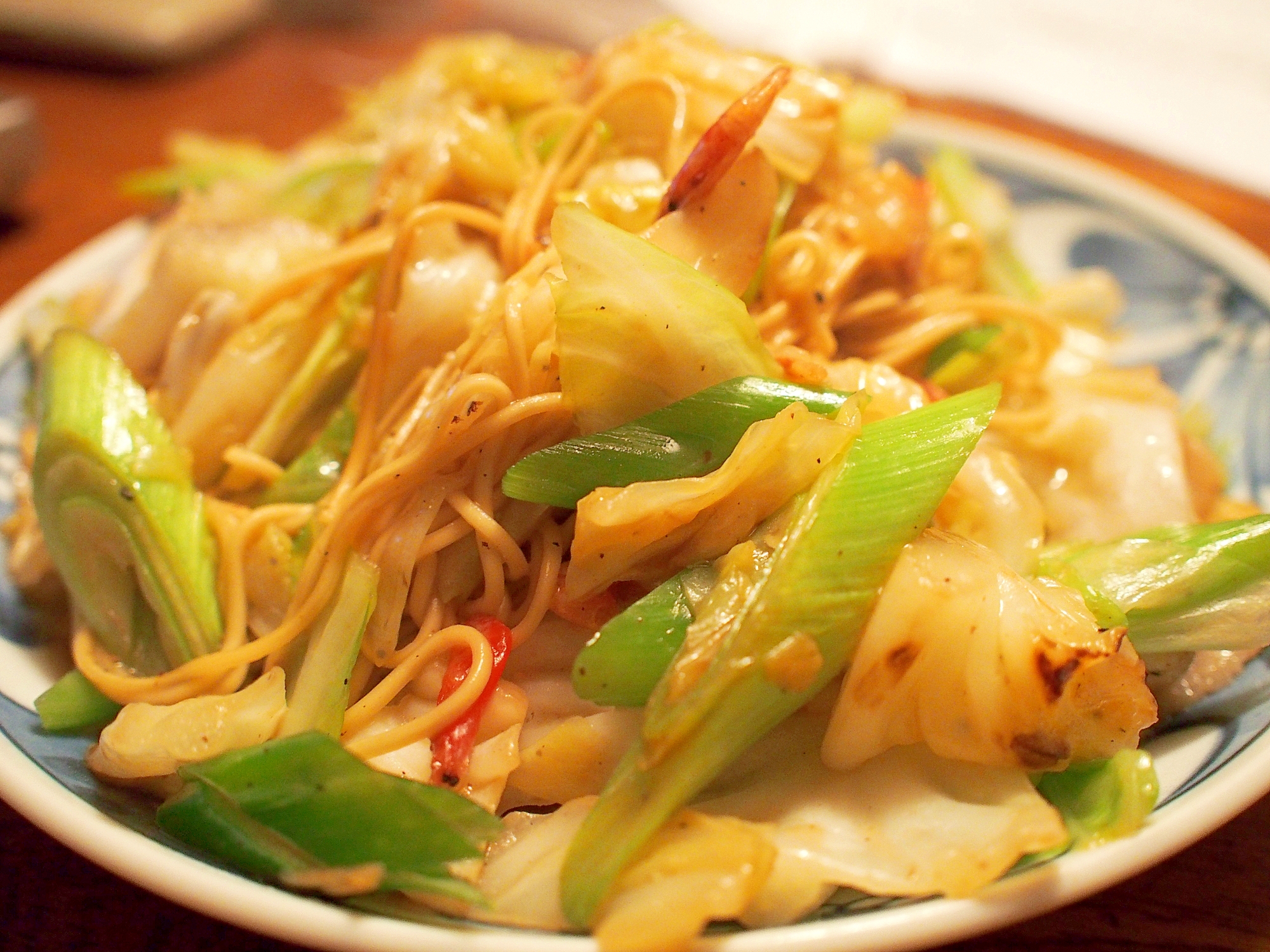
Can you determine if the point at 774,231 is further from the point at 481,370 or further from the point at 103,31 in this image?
the point at 103,31

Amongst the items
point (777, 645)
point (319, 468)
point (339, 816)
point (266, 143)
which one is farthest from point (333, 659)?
point (266, 143)

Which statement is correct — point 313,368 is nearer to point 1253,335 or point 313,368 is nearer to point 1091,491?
point 1091,491

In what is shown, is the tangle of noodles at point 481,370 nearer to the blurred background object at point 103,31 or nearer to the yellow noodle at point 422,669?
the yellow noodle at point 422,669

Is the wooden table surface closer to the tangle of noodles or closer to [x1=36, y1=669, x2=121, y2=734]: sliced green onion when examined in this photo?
[x1=36, y1=669, x2=121, y2=734]: sliced green onion

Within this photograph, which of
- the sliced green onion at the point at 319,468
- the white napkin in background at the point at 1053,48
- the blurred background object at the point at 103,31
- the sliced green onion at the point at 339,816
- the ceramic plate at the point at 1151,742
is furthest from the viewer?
the blurred background object at the point at 103,31

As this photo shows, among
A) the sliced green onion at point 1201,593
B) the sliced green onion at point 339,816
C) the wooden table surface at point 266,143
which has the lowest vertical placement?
the wooden table surface at point 266,143

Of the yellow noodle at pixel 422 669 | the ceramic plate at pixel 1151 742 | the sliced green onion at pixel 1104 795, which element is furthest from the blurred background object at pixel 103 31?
the sliced green onion at pixel 1104 795

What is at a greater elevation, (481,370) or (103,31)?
(481,370)
